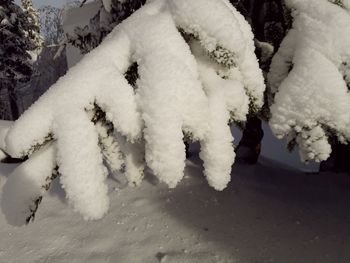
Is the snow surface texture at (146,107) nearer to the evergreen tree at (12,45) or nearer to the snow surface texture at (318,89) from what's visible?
the snow surface texture at (318,89)

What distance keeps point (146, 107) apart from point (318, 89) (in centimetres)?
88

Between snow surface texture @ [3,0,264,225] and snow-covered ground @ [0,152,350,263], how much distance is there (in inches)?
113

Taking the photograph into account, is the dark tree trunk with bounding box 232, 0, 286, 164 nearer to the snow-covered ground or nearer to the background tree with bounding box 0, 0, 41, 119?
the snow-covered ground

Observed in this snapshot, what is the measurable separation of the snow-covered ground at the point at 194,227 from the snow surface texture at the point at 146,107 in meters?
2.88

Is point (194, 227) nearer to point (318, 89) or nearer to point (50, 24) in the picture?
point (318, 89)

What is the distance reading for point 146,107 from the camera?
1.68 meters

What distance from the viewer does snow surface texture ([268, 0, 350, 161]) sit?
6.36ft

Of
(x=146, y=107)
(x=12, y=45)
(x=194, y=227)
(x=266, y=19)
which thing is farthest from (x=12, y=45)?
(x=146, y=107)

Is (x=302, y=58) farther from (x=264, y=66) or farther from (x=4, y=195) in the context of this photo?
(x=4, y=195)

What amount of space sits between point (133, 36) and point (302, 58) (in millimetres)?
891

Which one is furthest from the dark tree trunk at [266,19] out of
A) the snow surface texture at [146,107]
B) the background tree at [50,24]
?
the background tree at [50,24]

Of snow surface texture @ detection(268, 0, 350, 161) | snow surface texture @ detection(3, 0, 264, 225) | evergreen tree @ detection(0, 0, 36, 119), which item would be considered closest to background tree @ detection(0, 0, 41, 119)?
evergreen tree @ detection(0, 0, 36, 119)

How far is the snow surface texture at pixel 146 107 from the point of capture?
5.42ft

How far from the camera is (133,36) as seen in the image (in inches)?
73.2
